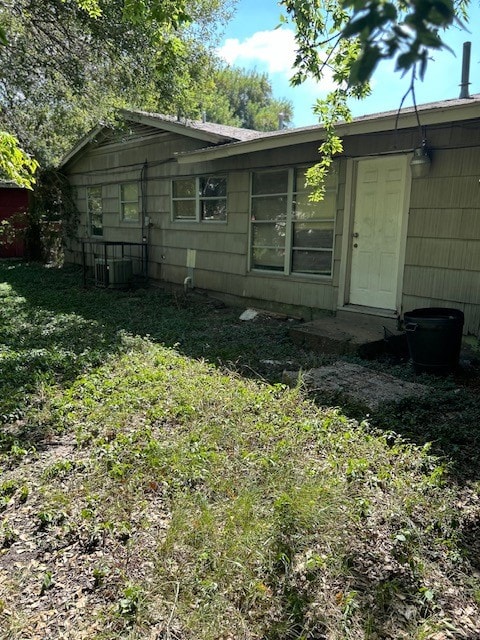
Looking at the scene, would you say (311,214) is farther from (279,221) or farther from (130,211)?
(130,211)

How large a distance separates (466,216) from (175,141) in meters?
6.04

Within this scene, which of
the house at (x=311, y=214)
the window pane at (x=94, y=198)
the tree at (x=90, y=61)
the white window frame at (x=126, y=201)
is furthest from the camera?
the window pane at (x=94, y=198)

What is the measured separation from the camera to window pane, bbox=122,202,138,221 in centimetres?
1082

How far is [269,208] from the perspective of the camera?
742 centimetres

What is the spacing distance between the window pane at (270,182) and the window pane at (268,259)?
92cm

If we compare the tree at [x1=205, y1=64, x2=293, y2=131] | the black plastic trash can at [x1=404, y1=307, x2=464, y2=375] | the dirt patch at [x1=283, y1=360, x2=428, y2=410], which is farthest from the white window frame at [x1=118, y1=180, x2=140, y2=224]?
the tree at [x1=205, y1=64, x2=293, y2=131]

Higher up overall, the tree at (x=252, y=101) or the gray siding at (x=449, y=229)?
the tree at (x=252, y=101)

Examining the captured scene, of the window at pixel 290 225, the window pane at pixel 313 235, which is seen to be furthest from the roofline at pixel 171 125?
the window pane at pixel 313 235

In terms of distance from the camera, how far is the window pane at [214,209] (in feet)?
27.4

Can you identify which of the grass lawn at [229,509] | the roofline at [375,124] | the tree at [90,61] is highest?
the tree at [90,61]

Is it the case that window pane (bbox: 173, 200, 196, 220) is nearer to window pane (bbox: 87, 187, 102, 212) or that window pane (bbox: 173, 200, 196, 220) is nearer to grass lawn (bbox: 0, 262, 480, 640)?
window pane (bbox: 87, 187, 102, 212)

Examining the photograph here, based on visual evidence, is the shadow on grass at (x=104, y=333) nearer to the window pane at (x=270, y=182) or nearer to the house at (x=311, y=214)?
the house at (x=311, y=214)

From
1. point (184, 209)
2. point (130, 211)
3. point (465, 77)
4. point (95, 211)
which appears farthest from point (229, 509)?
point (95, 211)

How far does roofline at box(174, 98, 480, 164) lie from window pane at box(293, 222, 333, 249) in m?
1.22
